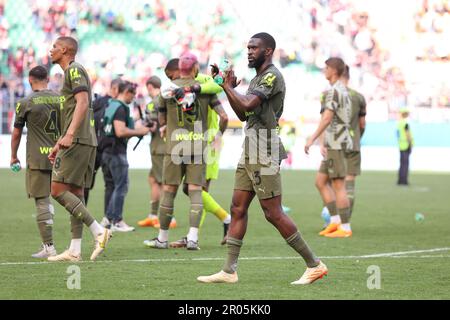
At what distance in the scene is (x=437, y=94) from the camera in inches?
1347

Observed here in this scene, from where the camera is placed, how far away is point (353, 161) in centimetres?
1375

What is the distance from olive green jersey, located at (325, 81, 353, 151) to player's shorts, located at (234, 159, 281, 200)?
17.0 feet

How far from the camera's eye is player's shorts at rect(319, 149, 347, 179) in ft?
43.4

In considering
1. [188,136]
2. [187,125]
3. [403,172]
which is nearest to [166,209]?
[188,136]

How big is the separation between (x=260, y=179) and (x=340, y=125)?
5510 millimetres

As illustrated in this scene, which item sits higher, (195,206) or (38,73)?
(38,73)

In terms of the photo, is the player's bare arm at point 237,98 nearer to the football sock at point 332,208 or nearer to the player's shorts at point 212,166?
the player's shorts at point 212,166

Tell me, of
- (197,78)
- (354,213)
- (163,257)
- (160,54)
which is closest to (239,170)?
(163,257)

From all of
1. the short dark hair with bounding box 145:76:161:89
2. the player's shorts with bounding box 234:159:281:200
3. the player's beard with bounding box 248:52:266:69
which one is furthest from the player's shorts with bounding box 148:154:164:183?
the player's beard with bounding box 248:52:266:69

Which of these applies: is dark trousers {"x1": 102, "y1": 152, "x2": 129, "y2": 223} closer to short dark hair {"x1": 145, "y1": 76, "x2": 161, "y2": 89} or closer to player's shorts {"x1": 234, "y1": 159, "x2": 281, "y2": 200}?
short dark hair {"x1": 145, "y1": 76, "x2": 161, "y2": 89}

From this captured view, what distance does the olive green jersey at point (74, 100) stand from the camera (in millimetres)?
9211

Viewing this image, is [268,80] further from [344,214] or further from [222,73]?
[344,214]

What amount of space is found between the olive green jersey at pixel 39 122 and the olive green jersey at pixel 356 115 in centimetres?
495
